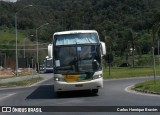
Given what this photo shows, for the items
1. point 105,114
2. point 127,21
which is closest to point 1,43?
point 127,21

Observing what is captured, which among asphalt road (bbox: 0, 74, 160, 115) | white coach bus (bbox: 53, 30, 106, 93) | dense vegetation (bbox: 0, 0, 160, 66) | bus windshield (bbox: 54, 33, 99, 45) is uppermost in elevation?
dense vegetation (bbox: 0, 0, 160, 66)

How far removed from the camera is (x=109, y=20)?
4867 inches

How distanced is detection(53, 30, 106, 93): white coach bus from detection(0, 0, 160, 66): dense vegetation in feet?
278

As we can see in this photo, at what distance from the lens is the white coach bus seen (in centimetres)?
2419

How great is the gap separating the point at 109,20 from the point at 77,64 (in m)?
100

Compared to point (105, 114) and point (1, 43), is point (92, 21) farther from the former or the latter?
point (105, 114)

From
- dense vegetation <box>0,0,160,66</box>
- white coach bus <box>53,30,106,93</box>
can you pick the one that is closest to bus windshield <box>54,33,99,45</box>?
white coach bus <box>53,30,106,93</box>

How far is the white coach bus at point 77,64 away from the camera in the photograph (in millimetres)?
24188

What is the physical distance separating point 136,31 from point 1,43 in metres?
39.6

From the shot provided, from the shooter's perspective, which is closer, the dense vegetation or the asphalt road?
the asphalt road

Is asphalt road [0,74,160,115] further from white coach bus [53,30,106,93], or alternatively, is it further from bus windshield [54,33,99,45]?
bus windshield [54,33,99,45]

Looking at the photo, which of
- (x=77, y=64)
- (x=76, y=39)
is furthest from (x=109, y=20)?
(x=77, y=64)

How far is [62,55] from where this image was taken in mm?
24578

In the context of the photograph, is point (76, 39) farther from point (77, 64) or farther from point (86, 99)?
point (86, 99)
